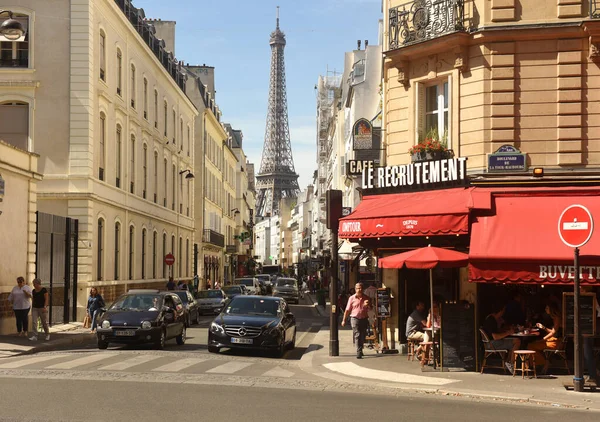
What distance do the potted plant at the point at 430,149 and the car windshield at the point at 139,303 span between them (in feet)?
25.2

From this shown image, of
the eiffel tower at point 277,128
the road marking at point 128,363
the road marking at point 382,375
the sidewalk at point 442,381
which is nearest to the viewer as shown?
the sidewalk at point 442,381

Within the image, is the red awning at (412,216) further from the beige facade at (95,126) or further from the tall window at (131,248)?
the tall window at (131,248)

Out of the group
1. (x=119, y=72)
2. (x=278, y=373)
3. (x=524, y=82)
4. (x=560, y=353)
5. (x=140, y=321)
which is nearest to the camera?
(x=560, y=353)

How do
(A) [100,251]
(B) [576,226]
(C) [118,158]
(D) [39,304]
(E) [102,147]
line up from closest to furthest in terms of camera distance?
(B) [576,226] → (D) [39,304] → (A) [100,251] → (E) [102,147] → (C) [118,158]

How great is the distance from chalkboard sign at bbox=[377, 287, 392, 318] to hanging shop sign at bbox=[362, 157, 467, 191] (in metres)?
2.46

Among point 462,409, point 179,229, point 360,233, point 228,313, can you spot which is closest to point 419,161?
point 360,233

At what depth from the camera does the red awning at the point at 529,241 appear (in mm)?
16438

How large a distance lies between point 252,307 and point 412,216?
6373 millimetres

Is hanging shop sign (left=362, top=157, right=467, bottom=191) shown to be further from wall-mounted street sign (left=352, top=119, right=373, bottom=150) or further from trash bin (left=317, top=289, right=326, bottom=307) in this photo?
trash bin (left=317, top=289, right=326, bottom=307)

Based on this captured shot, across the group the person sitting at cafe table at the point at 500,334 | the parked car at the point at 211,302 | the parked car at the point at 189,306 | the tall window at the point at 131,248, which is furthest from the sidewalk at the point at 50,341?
the tall window at the point at 131,248

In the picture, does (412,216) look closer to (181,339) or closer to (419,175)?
(419,175)

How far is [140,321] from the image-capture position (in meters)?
22.2

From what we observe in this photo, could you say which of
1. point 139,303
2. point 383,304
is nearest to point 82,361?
point 139,303

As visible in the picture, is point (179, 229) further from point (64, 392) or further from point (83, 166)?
point (64, 392)
